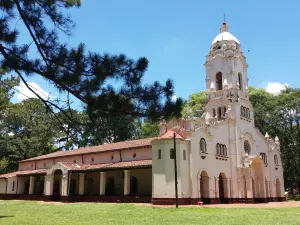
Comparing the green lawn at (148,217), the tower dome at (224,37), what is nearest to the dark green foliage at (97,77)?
the green lawn at (148,217)

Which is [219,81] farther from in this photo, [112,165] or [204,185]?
[112,165]

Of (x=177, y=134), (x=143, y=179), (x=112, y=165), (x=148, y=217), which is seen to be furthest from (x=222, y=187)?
(x=148, y=217)

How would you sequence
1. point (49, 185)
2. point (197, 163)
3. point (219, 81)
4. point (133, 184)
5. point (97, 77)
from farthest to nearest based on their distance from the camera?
1. point (219, 81)
2. point (49, 185)
3. point (133, 184)
4. point (197, 163)
5. point (97, 77)

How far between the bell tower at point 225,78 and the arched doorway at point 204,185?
655 cm

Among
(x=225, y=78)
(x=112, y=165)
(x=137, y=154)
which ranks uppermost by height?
(x=225, y=78)

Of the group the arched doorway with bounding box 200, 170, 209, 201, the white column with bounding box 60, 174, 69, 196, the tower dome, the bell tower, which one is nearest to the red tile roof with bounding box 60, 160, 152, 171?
the white column with bounding box 60, 174, 69, 196

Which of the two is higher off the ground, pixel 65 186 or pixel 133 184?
pixel 133 184

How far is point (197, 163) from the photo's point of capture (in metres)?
28.3

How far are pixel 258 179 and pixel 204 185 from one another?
8833 millimetres

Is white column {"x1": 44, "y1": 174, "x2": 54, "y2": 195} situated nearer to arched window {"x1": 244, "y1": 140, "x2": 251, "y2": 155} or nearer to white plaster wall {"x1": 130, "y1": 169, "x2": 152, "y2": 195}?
white plaster wall {"x1": 130, "y1": 169, "x2": 152, "y2": 195}

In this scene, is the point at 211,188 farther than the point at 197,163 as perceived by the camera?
Yes

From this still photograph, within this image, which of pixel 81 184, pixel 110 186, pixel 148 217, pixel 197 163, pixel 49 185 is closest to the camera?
pixel 148 217

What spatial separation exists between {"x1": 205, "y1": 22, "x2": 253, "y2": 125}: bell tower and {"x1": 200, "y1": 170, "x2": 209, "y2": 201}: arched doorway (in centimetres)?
655

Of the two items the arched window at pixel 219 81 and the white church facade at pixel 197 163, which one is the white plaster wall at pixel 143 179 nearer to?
the white church facade at pixel 197 163
